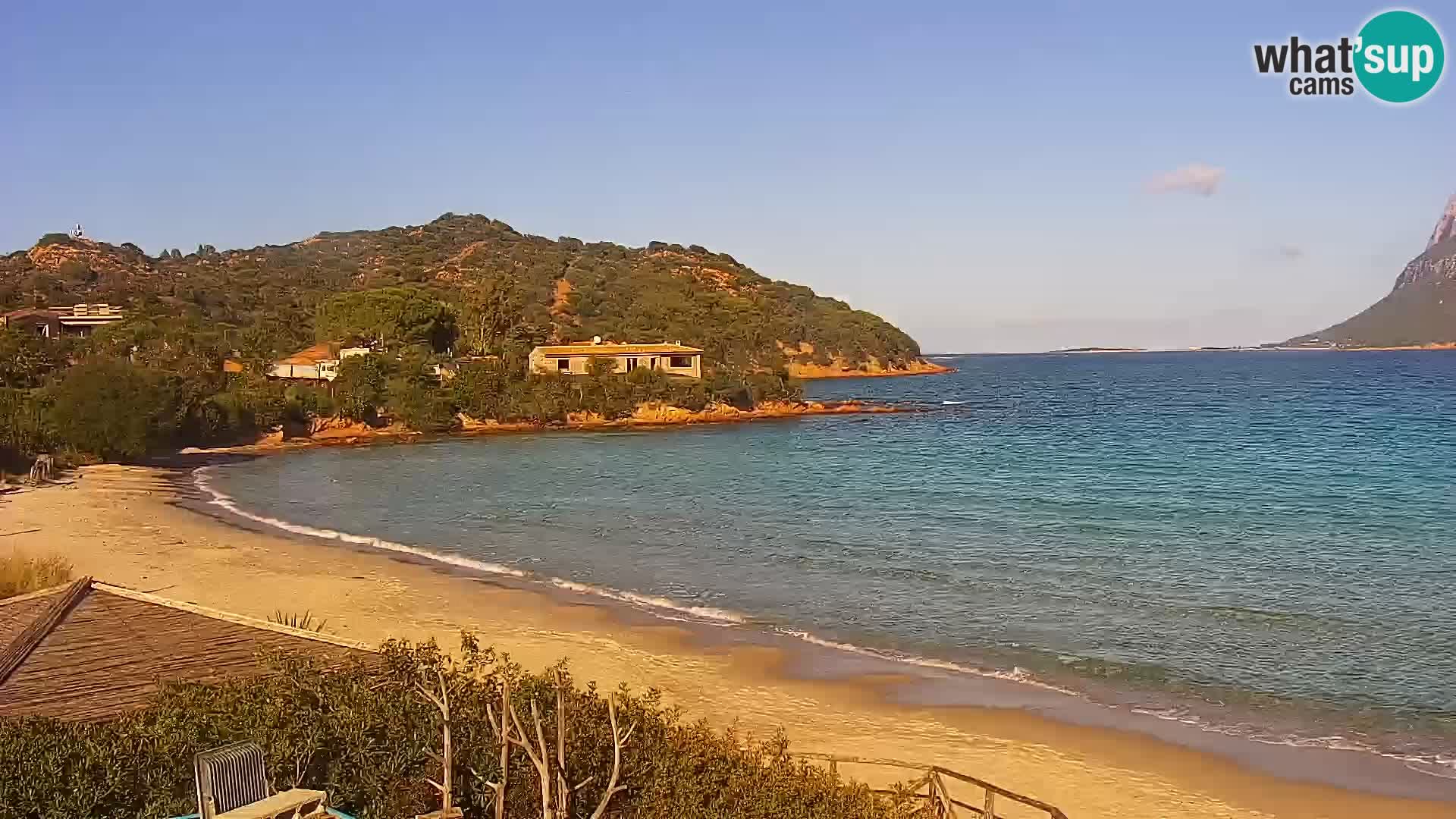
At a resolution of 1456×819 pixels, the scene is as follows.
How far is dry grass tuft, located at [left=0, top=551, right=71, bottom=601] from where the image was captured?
1470 cm

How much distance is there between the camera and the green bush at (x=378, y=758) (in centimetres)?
717

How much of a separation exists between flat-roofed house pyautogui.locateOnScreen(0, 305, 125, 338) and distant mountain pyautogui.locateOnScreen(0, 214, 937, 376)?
266 cm

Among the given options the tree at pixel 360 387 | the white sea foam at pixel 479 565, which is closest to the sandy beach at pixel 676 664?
the white sea foam at pixel 479 565

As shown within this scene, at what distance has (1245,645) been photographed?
55.6ft

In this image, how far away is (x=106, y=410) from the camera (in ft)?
142

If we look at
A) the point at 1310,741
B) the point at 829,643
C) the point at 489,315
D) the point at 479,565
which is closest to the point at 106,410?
the point at 479,565

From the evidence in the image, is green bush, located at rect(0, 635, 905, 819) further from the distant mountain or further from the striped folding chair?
the distant mountain

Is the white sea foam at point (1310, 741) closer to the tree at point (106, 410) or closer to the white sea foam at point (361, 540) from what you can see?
the white sea foam at point (361, 540)

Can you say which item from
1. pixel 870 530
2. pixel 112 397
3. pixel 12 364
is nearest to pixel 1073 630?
pixel 870 530

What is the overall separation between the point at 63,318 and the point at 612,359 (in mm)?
37775

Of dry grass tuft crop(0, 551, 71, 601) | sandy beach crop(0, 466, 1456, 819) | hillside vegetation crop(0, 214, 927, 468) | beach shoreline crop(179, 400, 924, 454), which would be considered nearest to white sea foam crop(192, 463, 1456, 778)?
sandy beach crop(0, 466, 1456, 819)

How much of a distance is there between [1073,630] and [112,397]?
129 ft

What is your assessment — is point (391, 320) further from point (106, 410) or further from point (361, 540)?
point (361, 540)

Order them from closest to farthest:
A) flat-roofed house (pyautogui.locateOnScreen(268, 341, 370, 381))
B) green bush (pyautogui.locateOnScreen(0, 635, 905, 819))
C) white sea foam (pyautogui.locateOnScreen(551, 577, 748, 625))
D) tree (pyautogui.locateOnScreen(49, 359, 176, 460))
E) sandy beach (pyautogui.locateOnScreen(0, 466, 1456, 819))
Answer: green bush (pyautogui.locateOnScreen(0, 635, 905, 819)) → sandy beach (pyautogui.locateOnScreen(0, 466, 1456, 819)) → white sea foam (pyautogui.locateOnScreen(551, 577, 748, 625)) → tree (pyautogui.locateOnScreen(49, 359, 176, 460)) → flat-roofed house (pyautogui.locateOnScreen(268, 341, 370, 381))
